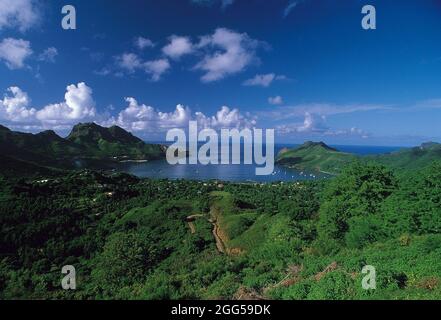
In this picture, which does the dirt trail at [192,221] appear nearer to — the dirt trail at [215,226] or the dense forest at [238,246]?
the dirt trail at [215,226]

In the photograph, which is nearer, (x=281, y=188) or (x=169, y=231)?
(x=169, y=231)

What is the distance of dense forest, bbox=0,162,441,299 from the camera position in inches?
670

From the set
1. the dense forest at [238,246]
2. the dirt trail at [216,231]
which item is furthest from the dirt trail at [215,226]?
the dense forest at [238,246]

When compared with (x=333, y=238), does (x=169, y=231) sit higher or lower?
lower

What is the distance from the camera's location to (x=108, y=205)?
85.4m

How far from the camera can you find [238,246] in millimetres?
45750

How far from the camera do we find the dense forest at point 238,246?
17016 millimetres

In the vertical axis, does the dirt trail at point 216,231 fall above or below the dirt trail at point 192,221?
above

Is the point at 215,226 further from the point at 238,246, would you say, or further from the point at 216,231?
the point at 238,246

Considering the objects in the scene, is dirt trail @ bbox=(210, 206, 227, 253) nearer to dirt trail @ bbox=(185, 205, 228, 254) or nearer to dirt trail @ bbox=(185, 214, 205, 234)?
dirt trail @ bbox=(185, 205, 228, 254)

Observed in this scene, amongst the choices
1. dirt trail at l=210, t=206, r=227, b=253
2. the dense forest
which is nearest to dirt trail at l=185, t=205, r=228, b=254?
dirt trail at l=210, t=206, r=227, b=253

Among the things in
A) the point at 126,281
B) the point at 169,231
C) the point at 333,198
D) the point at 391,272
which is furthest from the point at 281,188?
the point at 391,272

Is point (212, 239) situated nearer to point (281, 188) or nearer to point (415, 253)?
point (415, 253)

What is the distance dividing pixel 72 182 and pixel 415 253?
113 metres
